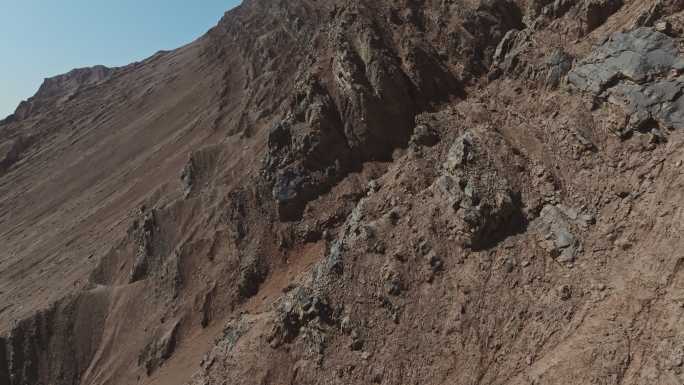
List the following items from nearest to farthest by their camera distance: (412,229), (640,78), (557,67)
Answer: (640,78)
(412,229)
(557,67)

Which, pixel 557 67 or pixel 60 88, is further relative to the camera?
pixel 60 88

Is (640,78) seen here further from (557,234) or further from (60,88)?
(60,88)

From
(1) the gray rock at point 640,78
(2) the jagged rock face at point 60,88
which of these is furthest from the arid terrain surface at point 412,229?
(2) the jagged rock face at point 60,88

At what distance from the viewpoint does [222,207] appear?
27578mm

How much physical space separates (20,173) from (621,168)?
3160 inches

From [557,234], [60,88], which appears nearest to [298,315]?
[557,234]

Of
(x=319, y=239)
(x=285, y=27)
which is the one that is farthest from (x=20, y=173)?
(x=319, y=239)

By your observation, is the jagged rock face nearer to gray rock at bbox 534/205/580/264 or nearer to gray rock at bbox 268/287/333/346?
gray rock at bbox 268/287/333/346

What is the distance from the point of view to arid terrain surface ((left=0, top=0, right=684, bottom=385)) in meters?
11.2

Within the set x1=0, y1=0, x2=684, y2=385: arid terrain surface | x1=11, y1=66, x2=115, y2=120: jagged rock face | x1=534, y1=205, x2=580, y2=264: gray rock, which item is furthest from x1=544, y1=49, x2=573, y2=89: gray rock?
x1=11, y1=66, x2=115, y2=120: jagged rock face

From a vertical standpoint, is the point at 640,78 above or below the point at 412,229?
above

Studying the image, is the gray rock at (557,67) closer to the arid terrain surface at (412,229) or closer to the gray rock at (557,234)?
the arid terrain surface at (412,229)

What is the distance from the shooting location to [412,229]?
49.8ft

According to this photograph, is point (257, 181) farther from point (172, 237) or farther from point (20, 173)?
point (20, 173)
